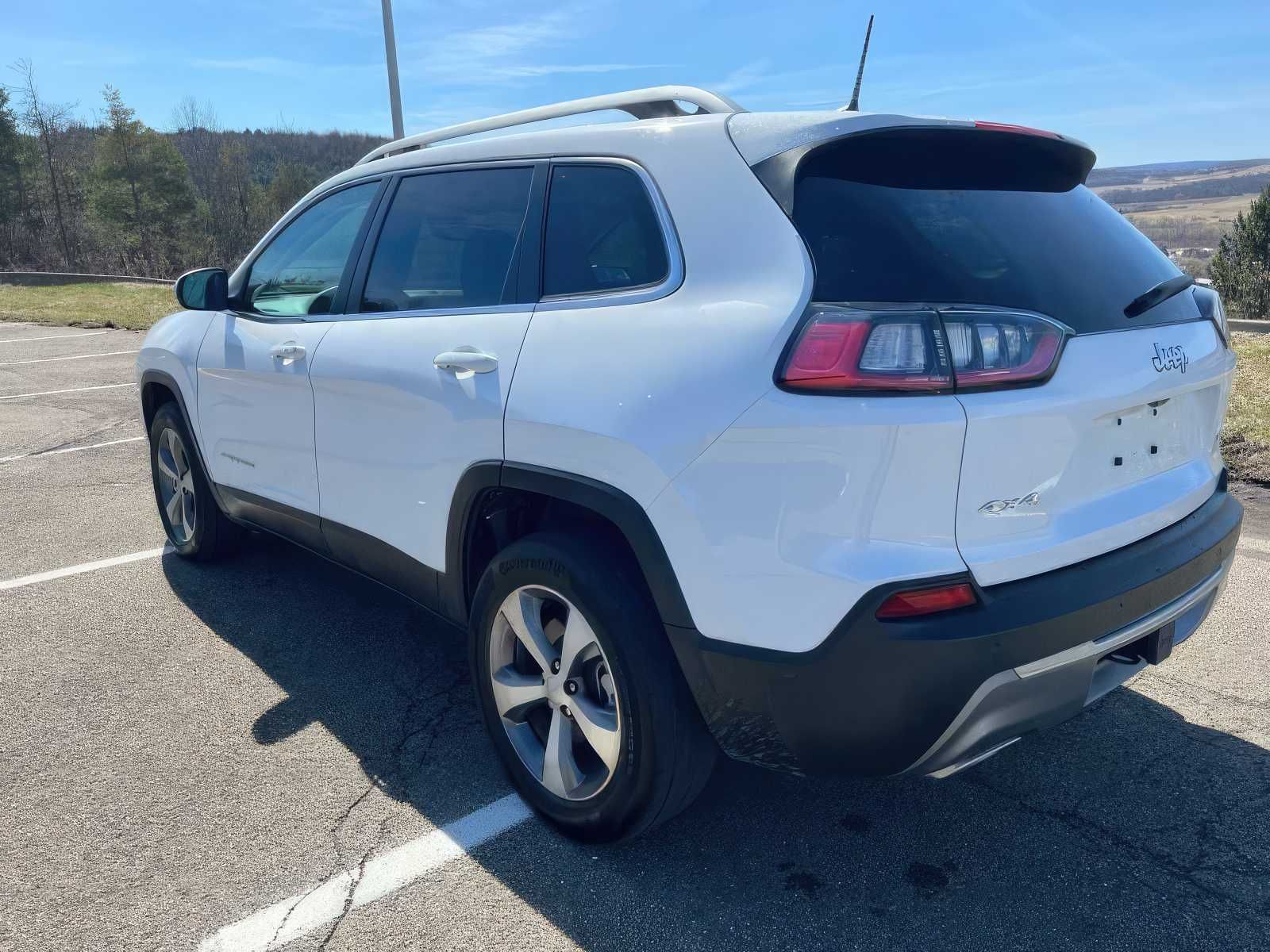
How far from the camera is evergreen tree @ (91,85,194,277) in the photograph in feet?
157

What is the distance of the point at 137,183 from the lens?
48.7 m

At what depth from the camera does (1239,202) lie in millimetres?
62125

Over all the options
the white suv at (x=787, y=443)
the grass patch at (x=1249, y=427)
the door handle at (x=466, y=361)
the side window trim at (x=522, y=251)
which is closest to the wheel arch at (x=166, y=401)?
the side window trim at (x=522, y=251)

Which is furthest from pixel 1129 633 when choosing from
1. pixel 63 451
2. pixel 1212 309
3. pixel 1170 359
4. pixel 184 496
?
pixel 63 451

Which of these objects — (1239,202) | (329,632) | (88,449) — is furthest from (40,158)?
(1239,202)

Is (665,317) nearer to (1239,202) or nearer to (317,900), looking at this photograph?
(317,900)

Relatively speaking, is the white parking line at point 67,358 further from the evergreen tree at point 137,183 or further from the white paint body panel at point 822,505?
the evergreen tree at point 137,183

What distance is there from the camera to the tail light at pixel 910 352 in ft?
6.32

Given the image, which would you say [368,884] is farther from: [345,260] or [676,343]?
[345,260]

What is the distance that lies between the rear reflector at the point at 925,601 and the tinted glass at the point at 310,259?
2356 millimetres

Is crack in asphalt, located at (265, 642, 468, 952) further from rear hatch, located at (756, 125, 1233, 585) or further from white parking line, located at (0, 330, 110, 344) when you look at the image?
white parking line, located at (0, 330, 110, 344)

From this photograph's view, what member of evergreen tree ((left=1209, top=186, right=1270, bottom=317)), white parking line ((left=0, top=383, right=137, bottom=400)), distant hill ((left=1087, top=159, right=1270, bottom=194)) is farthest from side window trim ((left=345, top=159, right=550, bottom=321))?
distant hill ((left=1087, top=159, right=1270, bottom=194))

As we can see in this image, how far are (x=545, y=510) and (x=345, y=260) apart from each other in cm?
136

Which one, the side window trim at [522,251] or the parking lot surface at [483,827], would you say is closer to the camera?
the parking lot surface at [483,827]
